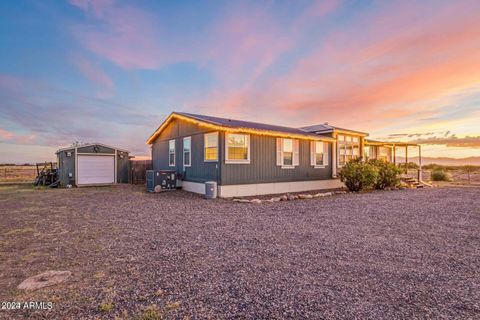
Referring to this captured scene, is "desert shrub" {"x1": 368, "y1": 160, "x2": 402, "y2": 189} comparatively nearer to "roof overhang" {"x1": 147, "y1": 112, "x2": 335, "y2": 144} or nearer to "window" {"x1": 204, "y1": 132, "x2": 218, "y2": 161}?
"roof overhang" {"x1": 147, "y1": 112, "x2": 335, "y2": 144}

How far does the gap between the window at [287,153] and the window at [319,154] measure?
1.49m

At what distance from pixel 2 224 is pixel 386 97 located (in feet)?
60.4

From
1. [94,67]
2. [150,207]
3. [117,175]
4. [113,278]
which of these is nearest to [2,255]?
[113,278]

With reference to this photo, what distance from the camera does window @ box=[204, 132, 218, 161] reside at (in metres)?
11.8

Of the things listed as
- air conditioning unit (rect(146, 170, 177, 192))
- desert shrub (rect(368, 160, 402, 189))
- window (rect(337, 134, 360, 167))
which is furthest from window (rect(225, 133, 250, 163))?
desert shrub (rect(368, 160, 402, 189))

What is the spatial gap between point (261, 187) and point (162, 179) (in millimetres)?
5670

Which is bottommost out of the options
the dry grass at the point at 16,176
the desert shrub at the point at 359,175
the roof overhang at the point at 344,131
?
the dry grass at the point at 16,176

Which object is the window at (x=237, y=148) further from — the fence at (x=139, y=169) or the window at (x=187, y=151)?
the fence at (x=139, y=169)

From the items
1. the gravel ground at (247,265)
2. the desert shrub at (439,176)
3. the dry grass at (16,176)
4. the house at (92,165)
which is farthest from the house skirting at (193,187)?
the desert shrub at (439,176)

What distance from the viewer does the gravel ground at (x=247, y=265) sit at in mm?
2566

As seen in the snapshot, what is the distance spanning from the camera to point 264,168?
1279 centimetres

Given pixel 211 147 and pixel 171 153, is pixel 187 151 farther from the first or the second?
pixel 211 147

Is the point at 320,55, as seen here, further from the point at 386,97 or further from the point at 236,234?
the point at 236,234

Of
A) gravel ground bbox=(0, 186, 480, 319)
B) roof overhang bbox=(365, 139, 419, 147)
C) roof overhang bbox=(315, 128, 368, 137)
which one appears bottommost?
gravel ground bbox=(0, 186, 480, 319)
